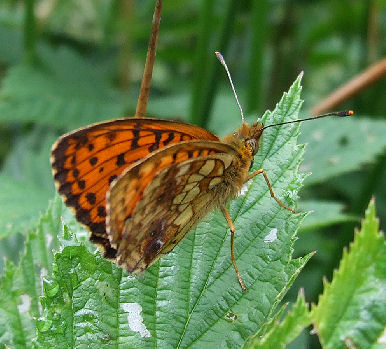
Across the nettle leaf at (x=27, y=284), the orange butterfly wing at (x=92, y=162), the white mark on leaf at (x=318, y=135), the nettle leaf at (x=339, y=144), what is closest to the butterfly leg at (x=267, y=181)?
the orange butterfly wing at (x=92, y=162)

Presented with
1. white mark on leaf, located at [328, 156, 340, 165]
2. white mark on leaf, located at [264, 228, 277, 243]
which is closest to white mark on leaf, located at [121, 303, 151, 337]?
white mark on leaf, located at [264, 228, 277, 243]

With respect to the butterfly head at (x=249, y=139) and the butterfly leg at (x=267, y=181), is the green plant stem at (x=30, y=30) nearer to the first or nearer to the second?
the butterfly head at (x=249, y=139)

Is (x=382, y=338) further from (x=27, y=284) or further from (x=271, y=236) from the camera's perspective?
(x=27, y=284)

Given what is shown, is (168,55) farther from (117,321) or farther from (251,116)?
(117,321)

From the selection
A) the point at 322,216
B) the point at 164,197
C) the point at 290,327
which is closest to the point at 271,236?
the point at 164,197

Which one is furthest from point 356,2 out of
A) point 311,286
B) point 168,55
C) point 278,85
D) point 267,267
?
point 267,267
